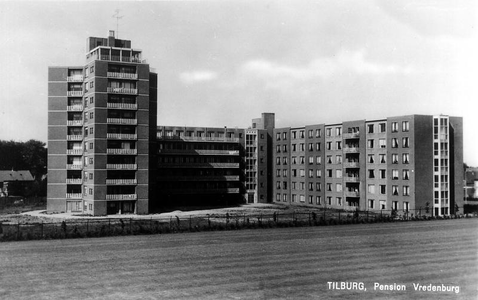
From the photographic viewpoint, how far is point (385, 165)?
Result: 80.2m

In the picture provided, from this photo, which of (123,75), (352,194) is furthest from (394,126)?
(123,75)

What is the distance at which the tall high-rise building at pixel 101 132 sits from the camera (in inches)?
3004

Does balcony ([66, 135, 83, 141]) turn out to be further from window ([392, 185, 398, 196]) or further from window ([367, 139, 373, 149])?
window ([392, 185, 398, 196])

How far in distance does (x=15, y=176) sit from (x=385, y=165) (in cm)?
9553

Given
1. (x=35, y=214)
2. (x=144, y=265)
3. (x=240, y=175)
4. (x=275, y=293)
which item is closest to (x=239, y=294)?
(x=275, y=293)

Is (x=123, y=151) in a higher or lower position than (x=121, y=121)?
lower

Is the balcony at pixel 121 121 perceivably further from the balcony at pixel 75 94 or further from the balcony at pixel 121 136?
the balcony at pixel 75 94

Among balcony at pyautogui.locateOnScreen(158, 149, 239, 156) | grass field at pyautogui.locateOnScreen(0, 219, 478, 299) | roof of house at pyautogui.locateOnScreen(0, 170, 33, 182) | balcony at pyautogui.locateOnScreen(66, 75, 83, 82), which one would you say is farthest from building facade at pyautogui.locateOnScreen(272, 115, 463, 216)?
roof of house at pyautogui.locateOnScreen(0, 170, 33, 182)

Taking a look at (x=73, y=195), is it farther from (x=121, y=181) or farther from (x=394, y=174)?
(x=394, y=174)

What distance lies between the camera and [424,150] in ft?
248

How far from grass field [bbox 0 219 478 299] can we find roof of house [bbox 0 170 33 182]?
91.3m

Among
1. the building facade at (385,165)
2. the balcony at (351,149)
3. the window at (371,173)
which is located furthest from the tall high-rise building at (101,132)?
the window at (371,173)

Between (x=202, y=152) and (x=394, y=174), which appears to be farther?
(x=202, y=152)

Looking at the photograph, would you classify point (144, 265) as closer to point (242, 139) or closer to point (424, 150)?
point (424, 150)
